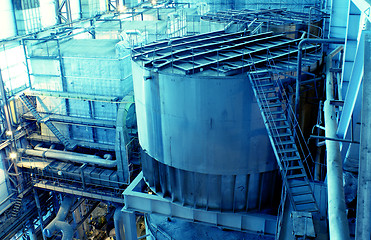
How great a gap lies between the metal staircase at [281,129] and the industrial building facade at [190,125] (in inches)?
2.2

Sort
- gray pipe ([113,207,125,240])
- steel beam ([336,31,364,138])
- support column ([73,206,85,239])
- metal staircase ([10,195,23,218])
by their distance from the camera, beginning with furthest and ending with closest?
1. support column ([73,206,85,239])
2. metal staircase ([10,195,23,218])
3. gray pipe ([113,207,125,240])
4. steel beam ([336,31,364,138])

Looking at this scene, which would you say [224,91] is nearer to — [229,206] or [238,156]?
[238,156]

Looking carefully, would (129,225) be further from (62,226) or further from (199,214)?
(62,226)

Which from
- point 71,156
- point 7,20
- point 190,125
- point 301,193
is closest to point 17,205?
point 71,156

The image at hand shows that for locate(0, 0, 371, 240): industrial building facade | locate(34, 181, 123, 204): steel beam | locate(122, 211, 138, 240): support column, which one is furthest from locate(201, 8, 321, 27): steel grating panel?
locate(34, 181, 123, 204): steel beam

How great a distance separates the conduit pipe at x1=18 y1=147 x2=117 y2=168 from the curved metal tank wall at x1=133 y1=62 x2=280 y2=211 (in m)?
9.81

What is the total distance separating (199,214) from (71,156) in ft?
40.1

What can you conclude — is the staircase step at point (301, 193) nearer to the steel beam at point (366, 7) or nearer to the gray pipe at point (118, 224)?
the steel beam at point (366, 7)

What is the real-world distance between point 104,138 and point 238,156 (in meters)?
14.6

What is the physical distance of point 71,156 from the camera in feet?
78.4

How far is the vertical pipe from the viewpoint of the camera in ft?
19.9

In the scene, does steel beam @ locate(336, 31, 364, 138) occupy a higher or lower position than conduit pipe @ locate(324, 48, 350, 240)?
higher

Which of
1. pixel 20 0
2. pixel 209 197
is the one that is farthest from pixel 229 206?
pixel 20 0

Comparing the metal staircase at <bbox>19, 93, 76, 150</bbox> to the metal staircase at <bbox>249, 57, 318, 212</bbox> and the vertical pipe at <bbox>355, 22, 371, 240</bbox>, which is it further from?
the vertical pipe at <bbox>355, 22, 371, 240</bbox>
